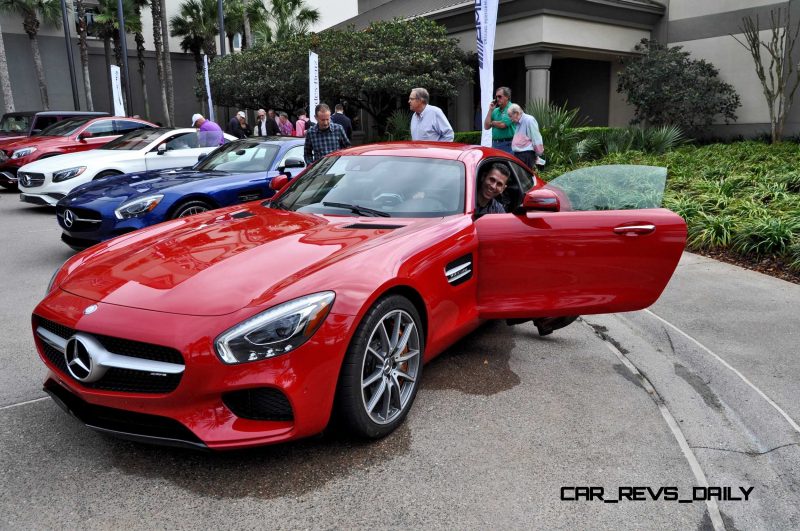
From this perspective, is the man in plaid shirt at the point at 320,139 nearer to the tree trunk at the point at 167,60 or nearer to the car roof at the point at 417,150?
the car roof at the point at 417,150

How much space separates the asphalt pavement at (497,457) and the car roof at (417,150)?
1.37 m

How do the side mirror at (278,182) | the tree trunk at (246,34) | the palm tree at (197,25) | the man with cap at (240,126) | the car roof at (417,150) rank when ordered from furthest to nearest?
1. the palm tree at (197,25)
2. the tree trunk at (246,34)
3. the man with cap at (240,126)
4. the side mirror at (278,182)
5. the car roof at (417,150)

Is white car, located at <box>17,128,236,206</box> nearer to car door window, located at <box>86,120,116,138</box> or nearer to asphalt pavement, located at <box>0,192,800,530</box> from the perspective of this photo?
car door window, located at <box>86,120,116,138</box>

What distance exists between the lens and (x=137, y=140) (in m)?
11.6

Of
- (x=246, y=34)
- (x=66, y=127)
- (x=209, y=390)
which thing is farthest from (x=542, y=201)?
(x=246, y=34)

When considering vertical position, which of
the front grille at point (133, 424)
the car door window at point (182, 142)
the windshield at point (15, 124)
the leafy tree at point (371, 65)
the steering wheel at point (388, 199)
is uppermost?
the leafy tree at point (371, 65)

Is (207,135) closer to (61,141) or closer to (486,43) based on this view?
(61,141)

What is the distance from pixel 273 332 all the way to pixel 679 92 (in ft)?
58.8

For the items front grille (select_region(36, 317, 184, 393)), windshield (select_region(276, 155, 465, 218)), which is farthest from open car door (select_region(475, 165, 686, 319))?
front grille (select_region(36, 317, 184, 393))

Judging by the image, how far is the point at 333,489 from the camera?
2836 mm

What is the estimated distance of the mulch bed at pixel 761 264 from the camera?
6.52 metres

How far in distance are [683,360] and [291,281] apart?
9.74 feet

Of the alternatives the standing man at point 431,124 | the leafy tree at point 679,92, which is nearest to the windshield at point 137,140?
the standing man at point 431,124

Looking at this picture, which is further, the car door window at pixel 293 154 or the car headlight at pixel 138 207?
the car door window at pixel 293 154
